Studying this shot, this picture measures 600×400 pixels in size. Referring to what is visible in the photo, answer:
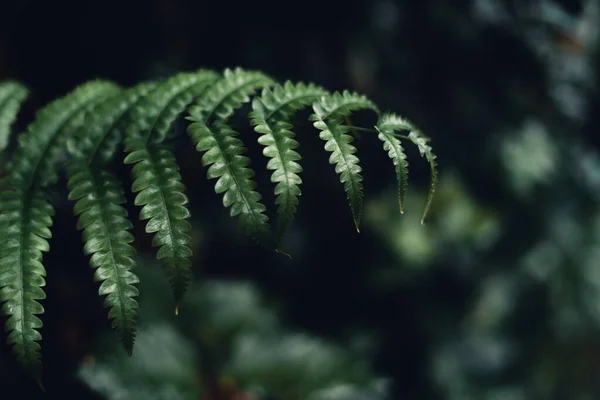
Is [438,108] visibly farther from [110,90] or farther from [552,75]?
[110,90]

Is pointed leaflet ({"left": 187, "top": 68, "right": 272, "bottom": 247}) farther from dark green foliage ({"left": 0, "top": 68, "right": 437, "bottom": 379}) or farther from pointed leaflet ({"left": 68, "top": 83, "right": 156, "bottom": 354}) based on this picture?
pointed leaflet ({"left": 68, "top": 83, "right": 156, "bottom": 354})

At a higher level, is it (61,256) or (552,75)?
(552,75)

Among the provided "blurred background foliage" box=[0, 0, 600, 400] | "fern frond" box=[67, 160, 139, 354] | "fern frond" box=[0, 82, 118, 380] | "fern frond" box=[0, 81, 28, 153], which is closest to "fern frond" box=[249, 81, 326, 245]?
"fern frond" box=[67, 160, 139, 354]

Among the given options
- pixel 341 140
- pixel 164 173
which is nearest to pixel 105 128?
pixel 164 173

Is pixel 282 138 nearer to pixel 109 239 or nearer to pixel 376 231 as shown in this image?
pixel 109 239

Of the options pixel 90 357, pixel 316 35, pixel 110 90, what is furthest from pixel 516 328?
pixel 110 90
